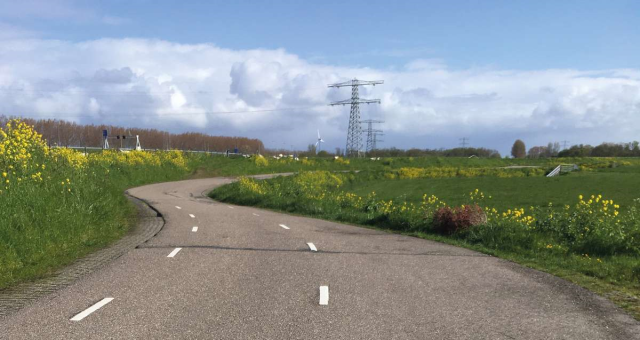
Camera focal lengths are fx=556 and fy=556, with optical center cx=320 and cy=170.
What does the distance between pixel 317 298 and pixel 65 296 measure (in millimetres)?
3929

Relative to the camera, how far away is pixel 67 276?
10516 mm

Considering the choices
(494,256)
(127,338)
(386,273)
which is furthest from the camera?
(494,256)

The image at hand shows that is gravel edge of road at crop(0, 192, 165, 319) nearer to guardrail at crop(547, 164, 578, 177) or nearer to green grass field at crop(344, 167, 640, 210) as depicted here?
green grass field at crop(344, 167, 640, 210)

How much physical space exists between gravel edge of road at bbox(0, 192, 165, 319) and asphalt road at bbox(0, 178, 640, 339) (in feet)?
0.92

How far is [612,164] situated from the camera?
273 feet

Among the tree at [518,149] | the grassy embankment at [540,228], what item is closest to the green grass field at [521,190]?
Answer: the grassy embankment at [540,228]

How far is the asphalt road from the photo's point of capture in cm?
676

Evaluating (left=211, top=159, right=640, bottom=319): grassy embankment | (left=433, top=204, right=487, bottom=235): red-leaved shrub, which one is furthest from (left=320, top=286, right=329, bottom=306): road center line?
(left=433, top=204, right=487, bottom=235): red-leaved shrub

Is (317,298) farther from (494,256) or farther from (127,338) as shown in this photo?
(494,256)

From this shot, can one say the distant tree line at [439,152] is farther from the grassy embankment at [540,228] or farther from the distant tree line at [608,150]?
the grassy embankment at [540,228]

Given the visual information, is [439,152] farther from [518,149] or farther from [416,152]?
[518,149]

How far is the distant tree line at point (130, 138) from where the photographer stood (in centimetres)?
10938

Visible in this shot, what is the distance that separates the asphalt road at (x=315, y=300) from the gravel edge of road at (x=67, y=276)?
28 cm

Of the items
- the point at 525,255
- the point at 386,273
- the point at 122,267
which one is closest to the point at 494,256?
the point at 525,255
